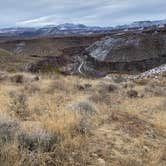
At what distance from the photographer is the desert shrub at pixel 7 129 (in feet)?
18.1

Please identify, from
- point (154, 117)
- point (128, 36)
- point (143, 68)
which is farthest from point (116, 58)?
point (154, 117)

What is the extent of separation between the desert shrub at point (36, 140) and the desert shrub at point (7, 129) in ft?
0.37

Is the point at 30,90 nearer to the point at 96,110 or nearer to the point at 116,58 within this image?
the point at 96,110

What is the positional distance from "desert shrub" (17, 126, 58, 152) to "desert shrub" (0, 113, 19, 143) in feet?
0.37

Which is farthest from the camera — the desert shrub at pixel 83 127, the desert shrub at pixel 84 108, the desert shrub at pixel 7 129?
the desert shrub at pixel 84 108

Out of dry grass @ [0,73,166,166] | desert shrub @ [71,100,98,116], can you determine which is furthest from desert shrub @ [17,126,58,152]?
desert shrub @ [71,100,98,116]

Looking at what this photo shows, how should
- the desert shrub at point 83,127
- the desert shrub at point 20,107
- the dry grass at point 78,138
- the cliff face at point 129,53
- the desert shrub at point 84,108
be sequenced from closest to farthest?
1. the dry grass at point 78,138
2. the desert shrub at point 83,127
3. the desert shrub at point 20,107
4. the desert shrub at point 84,108
5. the cliff face at point 129,53

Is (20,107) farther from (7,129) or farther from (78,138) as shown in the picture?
(7,129)

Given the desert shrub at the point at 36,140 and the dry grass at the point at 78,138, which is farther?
the desert shrub at the point at 36,140

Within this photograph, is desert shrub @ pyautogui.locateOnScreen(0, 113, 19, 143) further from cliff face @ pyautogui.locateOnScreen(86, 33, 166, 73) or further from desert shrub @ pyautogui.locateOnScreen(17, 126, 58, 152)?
cliff face @ pyautogui.locateOnScreen(86, 33, 166, 73)

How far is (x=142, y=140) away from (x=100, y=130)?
2.64 ft

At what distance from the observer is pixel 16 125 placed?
618cm

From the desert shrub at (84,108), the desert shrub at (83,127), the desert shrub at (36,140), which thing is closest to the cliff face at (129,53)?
the desert shrub at (84,108)

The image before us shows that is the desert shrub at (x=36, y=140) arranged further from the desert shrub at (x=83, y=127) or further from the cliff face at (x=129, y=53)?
the cliff face at (x=129, y=53)
